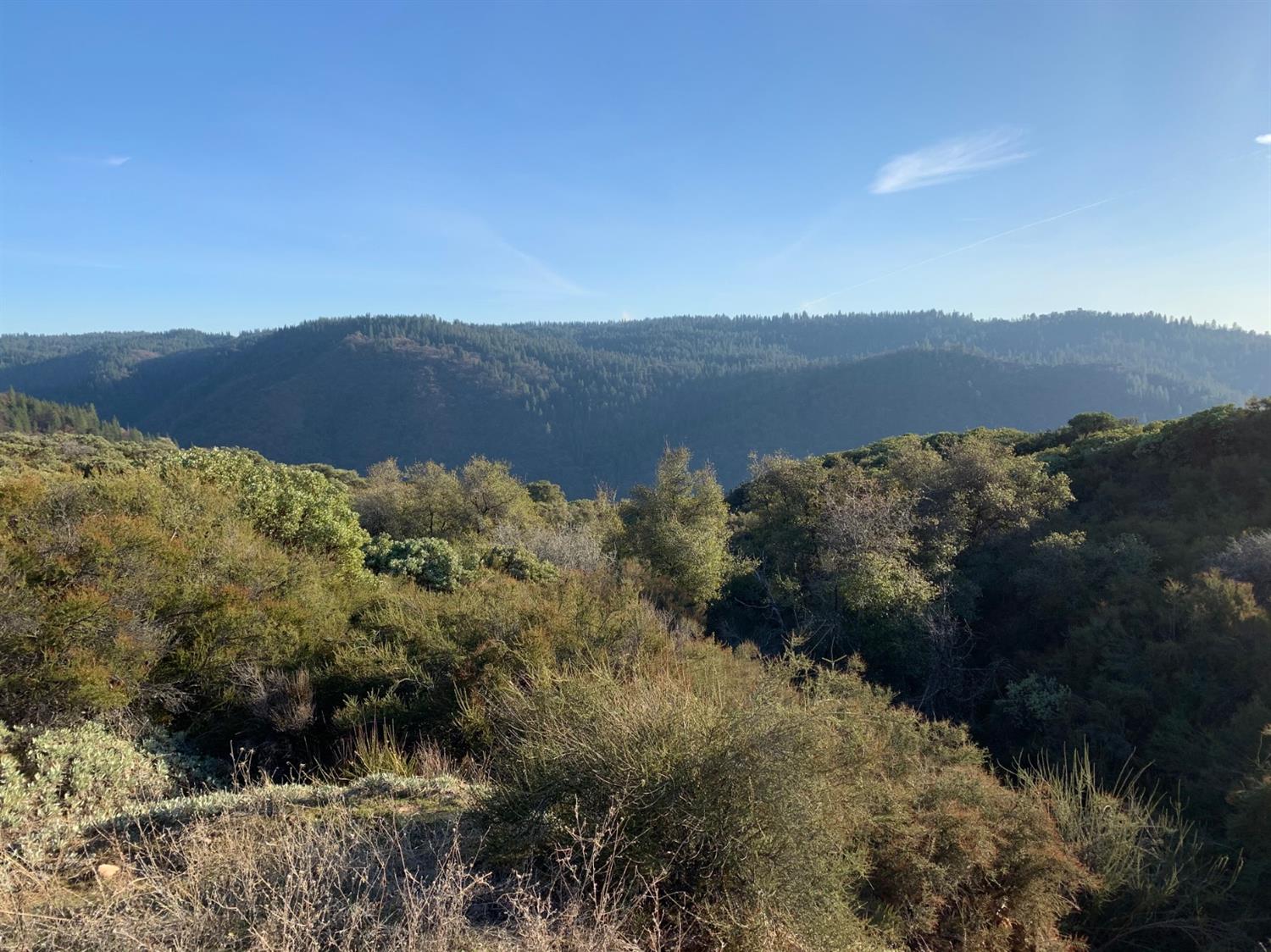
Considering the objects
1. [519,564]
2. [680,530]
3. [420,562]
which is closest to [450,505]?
[420,562]

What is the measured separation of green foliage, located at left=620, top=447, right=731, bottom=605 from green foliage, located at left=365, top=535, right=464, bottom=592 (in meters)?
4.73

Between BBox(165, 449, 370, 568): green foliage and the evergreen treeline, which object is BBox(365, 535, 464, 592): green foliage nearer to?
BBox(165, 449, 370, 568): green foliage

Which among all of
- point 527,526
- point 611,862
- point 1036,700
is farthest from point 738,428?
point 611,862

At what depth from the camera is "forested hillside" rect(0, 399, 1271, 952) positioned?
3.29 m

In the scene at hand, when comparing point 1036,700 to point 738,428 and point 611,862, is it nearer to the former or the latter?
point 611,862

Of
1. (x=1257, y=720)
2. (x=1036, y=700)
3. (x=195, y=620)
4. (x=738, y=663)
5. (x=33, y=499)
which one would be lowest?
(x=1036, y=700)

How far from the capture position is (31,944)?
2.70 metres

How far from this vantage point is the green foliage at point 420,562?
1312 centimetres

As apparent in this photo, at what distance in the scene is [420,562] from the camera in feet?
45.2

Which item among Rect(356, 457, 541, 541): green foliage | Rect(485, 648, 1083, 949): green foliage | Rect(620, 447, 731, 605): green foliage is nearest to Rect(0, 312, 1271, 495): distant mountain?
Rect(356, 457, 541, 541): green foliage

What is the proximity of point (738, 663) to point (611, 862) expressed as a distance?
5.44m

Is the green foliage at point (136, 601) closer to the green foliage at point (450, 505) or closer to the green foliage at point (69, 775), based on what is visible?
the green foliage at point (69, 775)

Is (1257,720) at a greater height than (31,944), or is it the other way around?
(31,944)

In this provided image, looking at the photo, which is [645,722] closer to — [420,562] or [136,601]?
[136,601]
